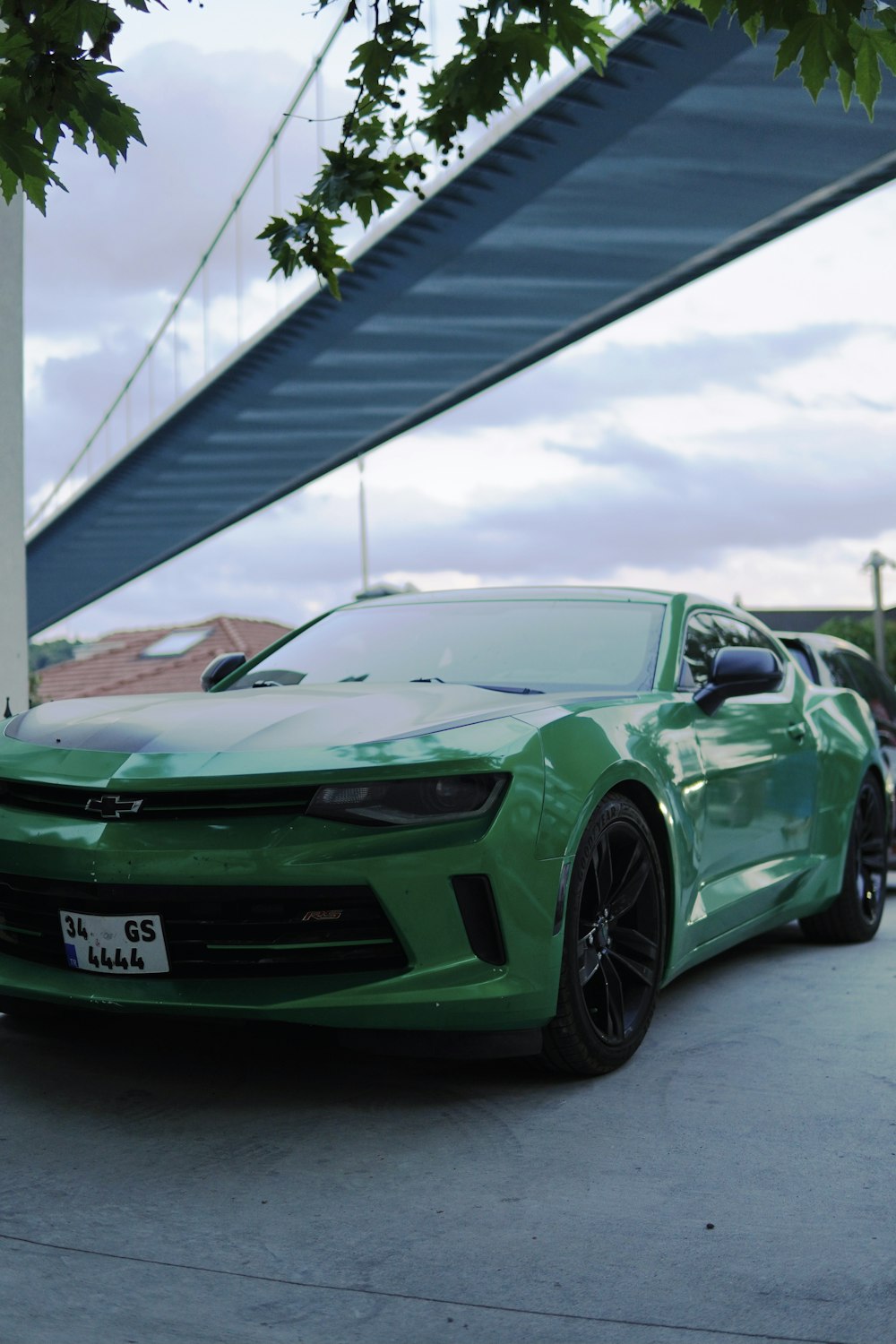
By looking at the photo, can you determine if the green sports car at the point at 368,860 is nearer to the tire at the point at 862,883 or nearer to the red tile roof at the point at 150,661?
the tire at the point at 862,883

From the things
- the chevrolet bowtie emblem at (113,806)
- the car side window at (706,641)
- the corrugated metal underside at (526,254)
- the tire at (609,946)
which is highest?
the corrugated metal underside at (526,254)

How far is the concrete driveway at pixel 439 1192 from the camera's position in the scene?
2209 millimetres

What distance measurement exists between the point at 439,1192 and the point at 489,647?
1.97 metres

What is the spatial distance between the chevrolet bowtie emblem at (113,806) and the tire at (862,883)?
3.37 m

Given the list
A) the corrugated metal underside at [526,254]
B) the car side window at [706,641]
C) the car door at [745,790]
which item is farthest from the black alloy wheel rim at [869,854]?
the corrugated metal underside at [526,254]

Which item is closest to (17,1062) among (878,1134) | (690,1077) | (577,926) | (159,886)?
(159,886)

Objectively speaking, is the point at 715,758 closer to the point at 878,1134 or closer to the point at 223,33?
the point at 878,1134

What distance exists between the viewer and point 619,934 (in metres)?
3.63

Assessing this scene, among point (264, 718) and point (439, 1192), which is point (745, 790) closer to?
point (264, 718)

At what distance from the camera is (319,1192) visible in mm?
2730

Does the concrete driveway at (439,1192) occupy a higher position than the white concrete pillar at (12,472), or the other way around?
the white concrete pillar at (12,472)

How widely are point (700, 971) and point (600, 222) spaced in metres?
14.9

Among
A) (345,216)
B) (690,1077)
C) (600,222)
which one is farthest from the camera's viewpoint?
(600,222)

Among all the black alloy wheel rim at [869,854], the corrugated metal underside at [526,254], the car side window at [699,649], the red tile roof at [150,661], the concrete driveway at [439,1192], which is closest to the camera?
the concrete driveway at [439,1192]
